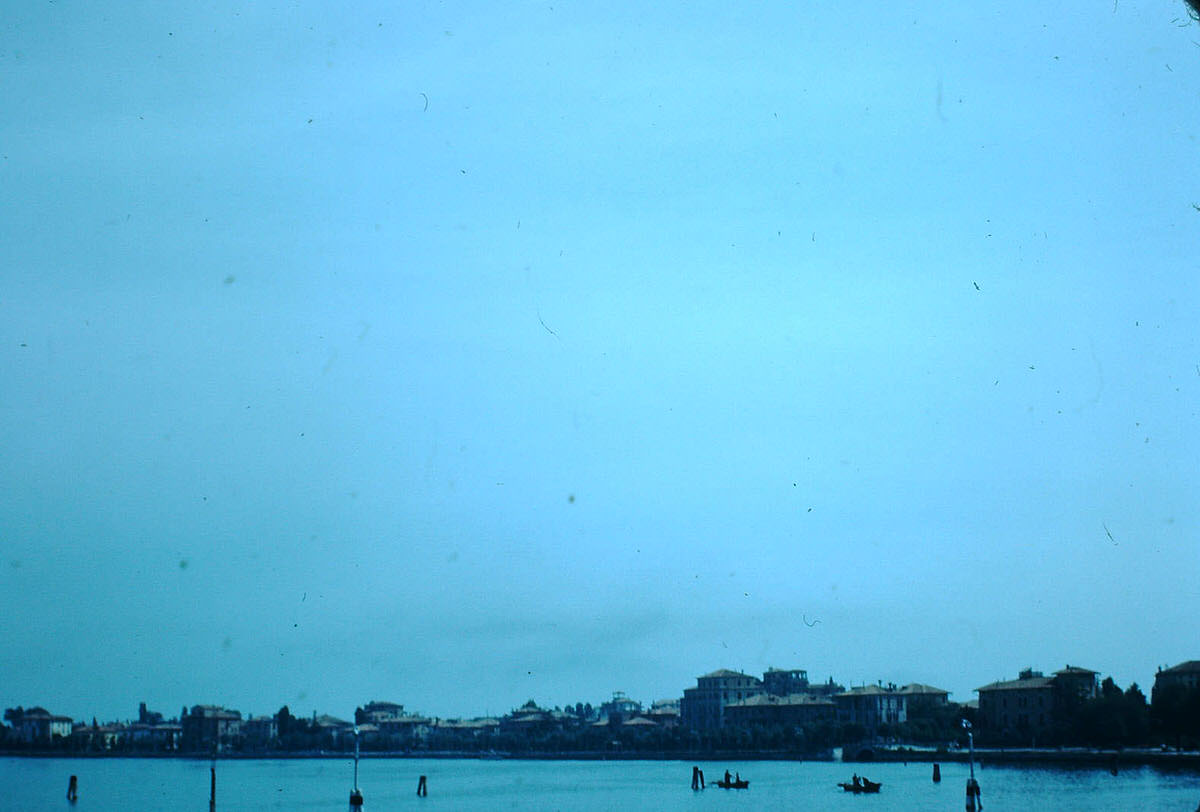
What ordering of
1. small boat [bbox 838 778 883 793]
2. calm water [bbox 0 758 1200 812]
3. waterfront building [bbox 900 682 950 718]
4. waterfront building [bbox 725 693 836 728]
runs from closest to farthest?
1. calm water [bbox 0 758 1200 812]
2. small boat [bbox 838 778 883 793]
3. waterfront building [bbox 900 682 950 718]
4. waterfront building [bbox 725 693 836 728]

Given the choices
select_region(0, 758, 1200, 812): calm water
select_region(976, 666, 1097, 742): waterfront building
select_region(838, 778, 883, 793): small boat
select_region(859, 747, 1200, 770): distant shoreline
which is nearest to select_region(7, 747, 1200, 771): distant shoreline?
select_region(859, 747, 1200, 770): distant shoreline

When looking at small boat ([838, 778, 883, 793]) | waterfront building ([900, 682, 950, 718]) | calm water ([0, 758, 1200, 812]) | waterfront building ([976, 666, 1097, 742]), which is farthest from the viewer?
waterfront building ([900, 682, 950, 718])

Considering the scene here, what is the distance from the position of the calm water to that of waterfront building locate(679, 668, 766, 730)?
212 ft

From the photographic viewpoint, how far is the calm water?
207 feet

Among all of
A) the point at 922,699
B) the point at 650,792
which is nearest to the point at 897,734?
the point at 922,699

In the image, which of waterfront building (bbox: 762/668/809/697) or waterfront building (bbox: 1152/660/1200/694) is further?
waterfront building (bbox: 762/668/809/697)

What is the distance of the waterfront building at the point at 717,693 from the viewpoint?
18112 cm

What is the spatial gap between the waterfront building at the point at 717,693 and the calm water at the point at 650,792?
64741 mm

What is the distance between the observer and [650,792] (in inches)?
3275

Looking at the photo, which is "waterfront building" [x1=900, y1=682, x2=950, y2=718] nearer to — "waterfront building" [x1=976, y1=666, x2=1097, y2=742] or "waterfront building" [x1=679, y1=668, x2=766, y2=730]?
"waterfront building" [x1=976, y1=666, x2=1097, y2=742]

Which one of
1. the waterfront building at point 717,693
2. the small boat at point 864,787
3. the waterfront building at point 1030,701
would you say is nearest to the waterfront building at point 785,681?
the waterfront building at point 717,693

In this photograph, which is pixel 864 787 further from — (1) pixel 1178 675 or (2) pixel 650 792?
(1) pixel 1178 675

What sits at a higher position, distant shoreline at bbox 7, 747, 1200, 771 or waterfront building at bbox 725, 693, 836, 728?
waterfront building at bbox 725, 693, 836, 728

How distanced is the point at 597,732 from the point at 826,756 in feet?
193
